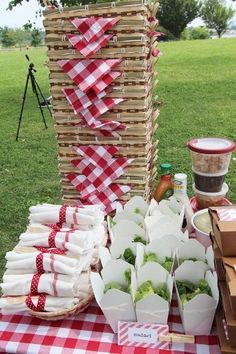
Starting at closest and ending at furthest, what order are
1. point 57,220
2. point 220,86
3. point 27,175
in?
point 57,220 → point 27,175 → point 220,86

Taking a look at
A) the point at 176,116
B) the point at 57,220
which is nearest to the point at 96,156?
the point at 57,220

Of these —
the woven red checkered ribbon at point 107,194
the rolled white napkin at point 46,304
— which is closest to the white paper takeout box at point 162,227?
the rolled white napkin at point 46,304

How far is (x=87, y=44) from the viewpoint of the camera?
80.7 inches

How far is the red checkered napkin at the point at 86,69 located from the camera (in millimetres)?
2066

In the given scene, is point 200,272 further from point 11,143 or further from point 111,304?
point 11,143

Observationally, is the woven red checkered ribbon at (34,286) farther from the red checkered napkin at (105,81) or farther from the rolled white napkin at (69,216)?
the red checkered napkin at (105,81)

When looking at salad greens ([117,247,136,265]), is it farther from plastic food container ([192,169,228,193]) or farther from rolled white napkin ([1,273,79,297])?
plastic food container ([192,169,228,193])

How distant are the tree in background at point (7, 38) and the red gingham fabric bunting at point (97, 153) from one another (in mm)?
47897

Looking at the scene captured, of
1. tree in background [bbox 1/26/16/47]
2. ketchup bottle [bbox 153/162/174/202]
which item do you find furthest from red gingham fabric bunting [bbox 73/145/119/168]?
tree in background [bbox 1/26/16/47]

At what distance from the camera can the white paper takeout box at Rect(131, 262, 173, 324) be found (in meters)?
1.32

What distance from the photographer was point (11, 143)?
21.2 feet

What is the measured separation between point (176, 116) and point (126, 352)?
640 cm

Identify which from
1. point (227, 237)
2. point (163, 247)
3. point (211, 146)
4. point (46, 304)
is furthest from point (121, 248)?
point (211, 146)

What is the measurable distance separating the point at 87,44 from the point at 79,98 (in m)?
0.28
